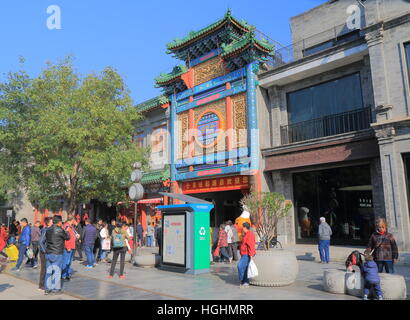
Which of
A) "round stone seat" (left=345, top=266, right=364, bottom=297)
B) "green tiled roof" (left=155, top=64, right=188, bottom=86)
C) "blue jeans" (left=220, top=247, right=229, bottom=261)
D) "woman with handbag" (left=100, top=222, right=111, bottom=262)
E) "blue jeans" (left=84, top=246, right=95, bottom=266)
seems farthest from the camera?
"green tiled roof" (left=155, top=64, right=188, bottom=86)

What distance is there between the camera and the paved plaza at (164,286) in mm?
6875

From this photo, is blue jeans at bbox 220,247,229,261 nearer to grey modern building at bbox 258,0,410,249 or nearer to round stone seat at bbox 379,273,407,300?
grey modern building at bbox 258,0,410,249

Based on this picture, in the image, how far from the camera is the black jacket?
755 cm

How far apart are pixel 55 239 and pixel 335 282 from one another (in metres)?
6.00

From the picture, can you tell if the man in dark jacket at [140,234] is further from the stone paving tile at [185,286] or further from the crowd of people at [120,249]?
the stone paving tile at [185,286]

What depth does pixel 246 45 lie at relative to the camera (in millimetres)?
17172

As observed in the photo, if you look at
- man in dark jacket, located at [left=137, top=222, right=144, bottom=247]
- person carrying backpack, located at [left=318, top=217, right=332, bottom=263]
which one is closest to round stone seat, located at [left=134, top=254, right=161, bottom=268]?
person carrying backpack, located at [left=318, top=217, right=332, bottom=263]

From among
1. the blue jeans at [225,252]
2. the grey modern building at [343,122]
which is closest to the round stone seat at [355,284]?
the blue jeans at [225,252]

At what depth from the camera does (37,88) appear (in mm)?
14953

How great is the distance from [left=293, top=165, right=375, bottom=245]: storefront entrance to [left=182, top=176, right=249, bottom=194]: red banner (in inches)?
103

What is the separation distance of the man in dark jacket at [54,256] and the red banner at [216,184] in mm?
10920

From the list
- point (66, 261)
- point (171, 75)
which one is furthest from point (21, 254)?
point (171, 75)
